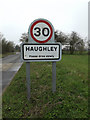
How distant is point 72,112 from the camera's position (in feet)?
8.10

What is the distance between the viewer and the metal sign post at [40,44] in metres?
2.86

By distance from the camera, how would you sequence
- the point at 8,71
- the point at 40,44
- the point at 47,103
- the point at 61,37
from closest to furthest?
the point at 47,103
the point at 40,44
the point at 8,71
the point at 61,37

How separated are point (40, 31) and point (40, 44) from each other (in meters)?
0.37

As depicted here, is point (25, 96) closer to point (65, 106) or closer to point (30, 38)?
point (65, 106)

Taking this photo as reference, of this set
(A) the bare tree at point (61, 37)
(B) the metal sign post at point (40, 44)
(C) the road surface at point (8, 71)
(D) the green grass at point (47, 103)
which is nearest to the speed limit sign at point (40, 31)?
(B) the metal sign post at point (40, 44)

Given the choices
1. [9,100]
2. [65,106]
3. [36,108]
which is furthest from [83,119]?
[9,100]

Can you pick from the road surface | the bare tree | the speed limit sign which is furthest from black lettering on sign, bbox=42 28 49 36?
the bare tree

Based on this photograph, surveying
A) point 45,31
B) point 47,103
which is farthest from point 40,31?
point 47,103

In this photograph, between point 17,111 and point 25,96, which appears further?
point 25,96

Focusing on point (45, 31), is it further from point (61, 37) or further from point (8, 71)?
point (61, 37)

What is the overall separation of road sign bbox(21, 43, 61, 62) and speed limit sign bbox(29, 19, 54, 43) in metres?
0.17

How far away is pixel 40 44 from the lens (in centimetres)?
289

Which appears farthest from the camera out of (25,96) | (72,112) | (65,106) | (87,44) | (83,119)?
(87,44)

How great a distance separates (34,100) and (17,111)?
579mm
